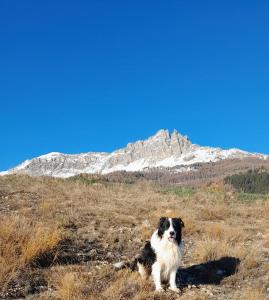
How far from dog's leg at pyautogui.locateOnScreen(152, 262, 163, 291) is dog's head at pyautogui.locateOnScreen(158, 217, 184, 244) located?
0.54 meters

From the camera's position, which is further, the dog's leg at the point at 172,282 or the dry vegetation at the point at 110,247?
the dog's leg at the point at 172,282

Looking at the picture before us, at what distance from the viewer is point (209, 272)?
10.2 m

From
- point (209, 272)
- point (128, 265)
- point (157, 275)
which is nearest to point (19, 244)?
point (128, 265)

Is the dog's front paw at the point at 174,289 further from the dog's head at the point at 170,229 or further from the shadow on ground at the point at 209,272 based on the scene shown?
the dog's head at the point at 170,229

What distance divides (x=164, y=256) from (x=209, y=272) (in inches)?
70.9

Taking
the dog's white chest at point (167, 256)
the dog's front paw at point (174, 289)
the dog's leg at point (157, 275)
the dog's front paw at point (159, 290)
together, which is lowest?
the dog's front paw at point (174, 289)

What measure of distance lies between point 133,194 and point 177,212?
5.97 m

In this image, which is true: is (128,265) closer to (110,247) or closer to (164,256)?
(164,256)

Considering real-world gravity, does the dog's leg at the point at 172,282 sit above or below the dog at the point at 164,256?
below

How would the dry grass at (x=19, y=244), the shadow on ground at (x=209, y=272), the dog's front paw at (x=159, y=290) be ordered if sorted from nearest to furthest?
the dry grass at (x=19, y=244), the dog's front paw at (x=159, y=290), the shadow on ground at (x=209, y=272)

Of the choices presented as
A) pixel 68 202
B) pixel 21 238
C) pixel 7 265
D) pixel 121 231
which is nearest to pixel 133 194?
pixel 68 202

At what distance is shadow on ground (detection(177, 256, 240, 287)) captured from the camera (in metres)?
9.66

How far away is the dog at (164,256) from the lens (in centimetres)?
885

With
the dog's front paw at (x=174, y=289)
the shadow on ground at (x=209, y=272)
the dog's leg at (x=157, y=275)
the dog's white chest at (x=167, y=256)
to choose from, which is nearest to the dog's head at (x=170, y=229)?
the dog's white chest at (x=167, y=256)
